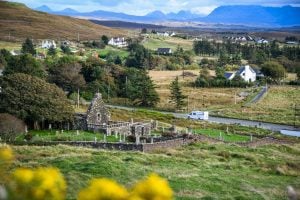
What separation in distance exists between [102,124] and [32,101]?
23.4 feet

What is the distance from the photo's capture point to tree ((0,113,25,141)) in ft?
129

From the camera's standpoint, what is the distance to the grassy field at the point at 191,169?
907 inches

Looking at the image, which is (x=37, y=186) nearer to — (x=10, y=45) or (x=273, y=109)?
(x=273, y=109)

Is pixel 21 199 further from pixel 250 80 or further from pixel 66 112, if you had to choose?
pixel 250 80

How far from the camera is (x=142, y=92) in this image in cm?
7706

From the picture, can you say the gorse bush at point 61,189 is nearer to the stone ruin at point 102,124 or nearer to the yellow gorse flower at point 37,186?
the yellow gorse flower at point 37,186

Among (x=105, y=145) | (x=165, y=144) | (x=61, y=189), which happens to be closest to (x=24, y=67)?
(x=105, y=145)

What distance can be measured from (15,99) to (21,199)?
42.4 meters

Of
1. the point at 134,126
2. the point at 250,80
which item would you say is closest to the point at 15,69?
the point at 134,126

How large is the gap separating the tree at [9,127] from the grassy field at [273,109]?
36.1 metres

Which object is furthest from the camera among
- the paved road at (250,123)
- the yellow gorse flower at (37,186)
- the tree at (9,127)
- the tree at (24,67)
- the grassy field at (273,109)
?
the tree at (24,67)

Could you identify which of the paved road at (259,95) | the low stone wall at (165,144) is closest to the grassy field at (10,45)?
the paved road at (259,95)

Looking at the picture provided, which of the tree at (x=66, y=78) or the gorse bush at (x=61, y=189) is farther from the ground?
the gorse bush at (x=61, y=189)

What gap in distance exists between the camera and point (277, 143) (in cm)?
4650
